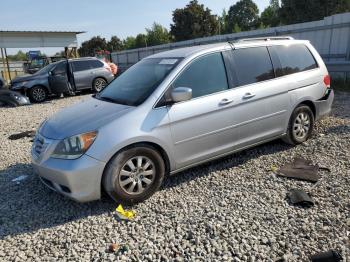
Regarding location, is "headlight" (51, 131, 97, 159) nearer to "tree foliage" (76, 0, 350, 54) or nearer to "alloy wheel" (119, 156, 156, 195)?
"alloy wheel" (119, 156, 156, 195)

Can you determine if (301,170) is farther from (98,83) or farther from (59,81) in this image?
(98,83)

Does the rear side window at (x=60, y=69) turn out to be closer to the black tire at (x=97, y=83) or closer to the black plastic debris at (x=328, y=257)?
the black tire at (x=97, y=83)

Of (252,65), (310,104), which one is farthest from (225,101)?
(310,104)

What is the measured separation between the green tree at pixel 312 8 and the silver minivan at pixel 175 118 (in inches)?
1256

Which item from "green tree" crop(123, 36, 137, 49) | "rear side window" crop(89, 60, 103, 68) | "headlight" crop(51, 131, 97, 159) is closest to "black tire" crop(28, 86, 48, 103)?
"rear side window" crop(89, 60, 103, 68)

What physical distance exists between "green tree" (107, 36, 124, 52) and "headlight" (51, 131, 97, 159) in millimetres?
69863

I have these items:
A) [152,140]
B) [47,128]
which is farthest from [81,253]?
[47,128]

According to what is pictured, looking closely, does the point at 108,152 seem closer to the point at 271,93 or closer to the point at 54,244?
the point at 54,244

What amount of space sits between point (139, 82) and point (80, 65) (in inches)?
442

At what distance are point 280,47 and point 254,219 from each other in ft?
10.0

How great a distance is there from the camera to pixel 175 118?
4.20m

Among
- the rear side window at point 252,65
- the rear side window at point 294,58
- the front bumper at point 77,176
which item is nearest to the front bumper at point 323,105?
the rear side window at point 294,58

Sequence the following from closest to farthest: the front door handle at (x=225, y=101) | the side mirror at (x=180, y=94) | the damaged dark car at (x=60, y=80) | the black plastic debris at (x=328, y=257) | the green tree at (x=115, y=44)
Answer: the black plastic debris at (x=328, y=257) → the side mirror at (x=180, y=94) → the front door handle at (x=225, y=101) → the damaged dark car at (x=60, y=80) → the green tree at (x=115, y=44)

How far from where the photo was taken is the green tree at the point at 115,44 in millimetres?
71125
